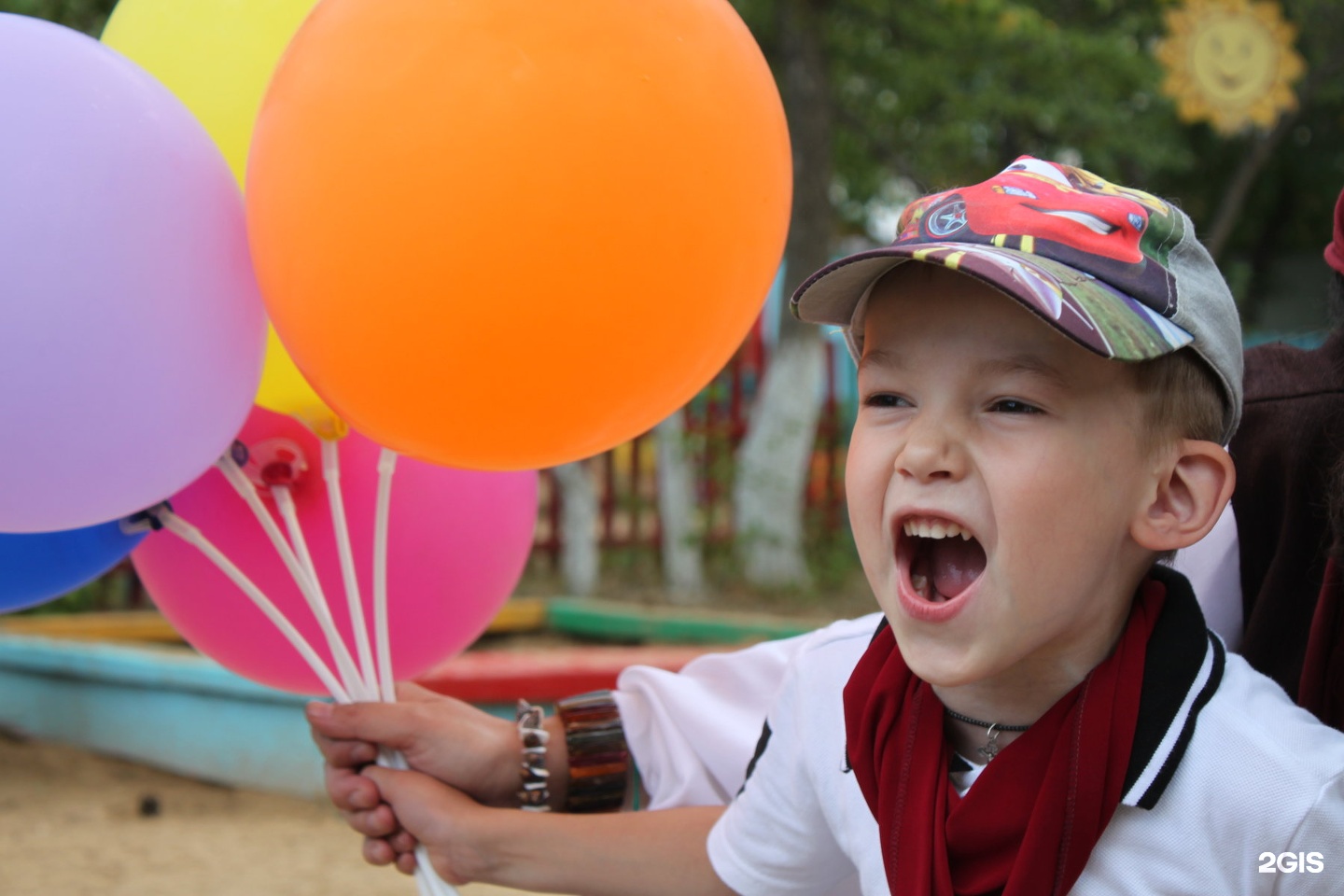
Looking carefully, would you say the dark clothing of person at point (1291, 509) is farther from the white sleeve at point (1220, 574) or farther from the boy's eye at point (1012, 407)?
the boy's eye at point (1012, 407)

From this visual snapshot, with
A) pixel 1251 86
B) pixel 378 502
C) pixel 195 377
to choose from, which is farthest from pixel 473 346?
pixel 1251 86

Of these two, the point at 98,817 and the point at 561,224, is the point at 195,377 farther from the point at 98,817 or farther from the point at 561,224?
the point at 98,817

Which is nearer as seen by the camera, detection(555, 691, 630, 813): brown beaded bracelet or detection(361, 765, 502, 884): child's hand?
detection(361, 765, 502, 884): child's hand

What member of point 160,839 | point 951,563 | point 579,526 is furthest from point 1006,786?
point 579,526

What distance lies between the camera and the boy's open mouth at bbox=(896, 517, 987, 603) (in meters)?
1.20

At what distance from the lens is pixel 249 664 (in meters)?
1.78

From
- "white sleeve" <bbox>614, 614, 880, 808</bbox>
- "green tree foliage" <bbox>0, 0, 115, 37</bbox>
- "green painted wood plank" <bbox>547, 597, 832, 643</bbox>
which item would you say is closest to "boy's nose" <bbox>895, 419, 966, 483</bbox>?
"white sleeve" <bbox>614, 614, 880, 808</bbox>

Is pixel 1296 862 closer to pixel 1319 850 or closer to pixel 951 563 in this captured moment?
pixel 1319 850

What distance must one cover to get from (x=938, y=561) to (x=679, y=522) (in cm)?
596

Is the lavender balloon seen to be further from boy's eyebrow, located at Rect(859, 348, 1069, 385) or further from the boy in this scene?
boy's eyebrow, located at Rect(859, 348, 1069, 385)

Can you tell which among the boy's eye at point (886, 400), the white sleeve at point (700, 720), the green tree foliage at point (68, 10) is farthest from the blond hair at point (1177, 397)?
the green tree foliage at point (68, 10)

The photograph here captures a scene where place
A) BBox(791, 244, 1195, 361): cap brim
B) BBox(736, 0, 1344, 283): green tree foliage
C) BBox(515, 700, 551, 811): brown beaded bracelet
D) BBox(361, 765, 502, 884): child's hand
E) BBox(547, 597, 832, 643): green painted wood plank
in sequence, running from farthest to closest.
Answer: BBox(736, 0, 1344, 283): green tree foliage → BBox(547, 597, 832, 643): green painted wood plank → BBox(515, 700, 551, 811): brown beaded bracelet → BBox(361, 765, 502, 884): child's hand → BBox(791, 244, 1195, 361): cap brim

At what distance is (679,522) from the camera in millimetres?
7180

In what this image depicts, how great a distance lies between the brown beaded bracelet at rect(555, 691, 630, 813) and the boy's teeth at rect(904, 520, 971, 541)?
2.83ft
